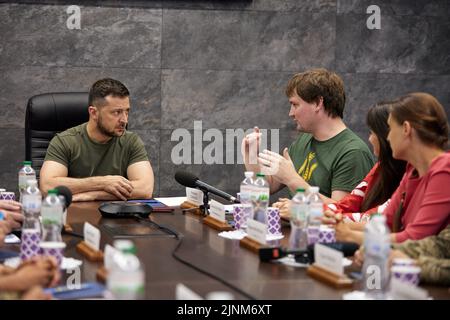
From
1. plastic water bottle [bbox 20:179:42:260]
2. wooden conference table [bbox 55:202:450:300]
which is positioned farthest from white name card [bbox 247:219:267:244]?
plastic water bottle [bbox 20:179:42:260]

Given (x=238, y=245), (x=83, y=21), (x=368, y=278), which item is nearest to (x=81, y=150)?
(x=83, y=21)

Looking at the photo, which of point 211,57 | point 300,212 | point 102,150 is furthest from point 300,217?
point 211,57

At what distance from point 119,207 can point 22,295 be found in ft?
4.63

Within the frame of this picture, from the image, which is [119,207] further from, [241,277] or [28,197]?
[241,277]

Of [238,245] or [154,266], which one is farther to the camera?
[238,245]

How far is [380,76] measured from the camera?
5668 mm

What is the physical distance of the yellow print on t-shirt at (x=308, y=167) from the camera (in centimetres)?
383

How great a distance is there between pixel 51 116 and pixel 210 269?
2358mm

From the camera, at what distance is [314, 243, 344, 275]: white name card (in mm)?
2107

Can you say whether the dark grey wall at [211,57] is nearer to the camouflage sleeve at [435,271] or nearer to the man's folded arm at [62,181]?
the man's folded arm at [62,181]

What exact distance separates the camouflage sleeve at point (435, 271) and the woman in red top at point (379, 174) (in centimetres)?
83

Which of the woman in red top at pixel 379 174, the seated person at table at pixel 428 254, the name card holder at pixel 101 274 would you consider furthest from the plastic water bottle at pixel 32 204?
the woman in red top at pixel 379 174

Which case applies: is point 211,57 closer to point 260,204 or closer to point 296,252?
point 260,204

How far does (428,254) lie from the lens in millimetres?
2266
